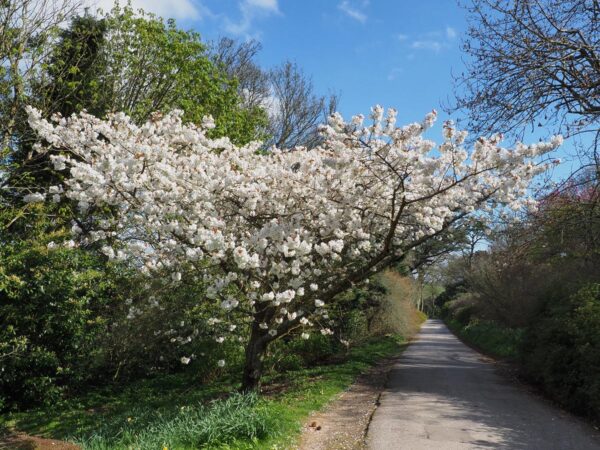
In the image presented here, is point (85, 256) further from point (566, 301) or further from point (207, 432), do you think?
point (566, 301)

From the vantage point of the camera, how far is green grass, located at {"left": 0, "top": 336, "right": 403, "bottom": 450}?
19.2ft

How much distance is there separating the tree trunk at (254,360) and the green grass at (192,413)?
38 cm

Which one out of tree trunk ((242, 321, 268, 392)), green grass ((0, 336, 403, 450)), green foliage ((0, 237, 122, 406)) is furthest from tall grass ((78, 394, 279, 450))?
green foliage ((0, 237, 122, 406))

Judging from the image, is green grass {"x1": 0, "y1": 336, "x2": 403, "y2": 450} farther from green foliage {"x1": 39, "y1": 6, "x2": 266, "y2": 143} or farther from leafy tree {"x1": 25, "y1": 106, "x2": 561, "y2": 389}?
green foliage {"x1": 39, "y1": 6, "x2": 266, "y2": 143}

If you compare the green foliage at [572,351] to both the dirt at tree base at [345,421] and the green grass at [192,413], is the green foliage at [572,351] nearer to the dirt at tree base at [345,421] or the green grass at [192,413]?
the dirt at tree base at [345,421]

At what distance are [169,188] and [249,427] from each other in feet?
11.6

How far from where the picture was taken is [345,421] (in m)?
7.54

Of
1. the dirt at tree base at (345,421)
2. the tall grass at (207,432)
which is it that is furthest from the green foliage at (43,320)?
the dirt at tree base at (345,421)

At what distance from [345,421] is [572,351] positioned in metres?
4.37

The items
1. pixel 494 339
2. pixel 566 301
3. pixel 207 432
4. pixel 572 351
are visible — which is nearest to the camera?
pixel 207 432

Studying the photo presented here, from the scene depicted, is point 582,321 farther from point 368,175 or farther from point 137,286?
point 137,286

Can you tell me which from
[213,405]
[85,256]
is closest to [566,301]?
[213,405]

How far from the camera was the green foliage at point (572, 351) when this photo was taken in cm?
788

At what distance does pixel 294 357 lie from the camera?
1411 cm
